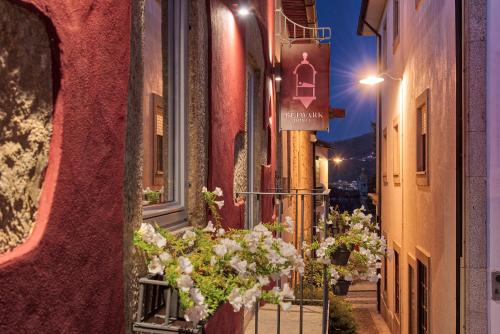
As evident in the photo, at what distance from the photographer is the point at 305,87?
997 cm

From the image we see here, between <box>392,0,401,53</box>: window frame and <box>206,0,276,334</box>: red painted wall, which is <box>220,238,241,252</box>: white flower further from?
<box>392,0,401,53</box>: window frame

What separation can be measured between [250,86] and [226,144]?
3.10 meters

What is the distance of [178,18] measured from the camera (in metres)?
4.32

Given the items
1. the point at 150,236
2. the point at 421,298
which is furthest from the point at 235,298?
the point at 421,298

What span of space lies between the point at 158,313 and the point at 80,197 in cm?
117

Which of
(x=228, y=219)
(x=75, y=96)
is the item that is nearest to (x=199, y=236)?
(x=75, y=96)

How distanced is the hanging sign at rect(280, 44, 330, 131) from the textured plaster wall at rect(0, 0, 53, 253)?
7.66m

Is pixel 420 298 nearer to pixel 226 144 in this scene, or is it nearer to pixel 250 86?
pixel 250 86

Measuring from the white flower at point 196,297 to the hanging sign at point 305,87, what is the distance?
7260 mm

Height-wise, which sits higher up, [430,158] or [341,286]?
[430,158]

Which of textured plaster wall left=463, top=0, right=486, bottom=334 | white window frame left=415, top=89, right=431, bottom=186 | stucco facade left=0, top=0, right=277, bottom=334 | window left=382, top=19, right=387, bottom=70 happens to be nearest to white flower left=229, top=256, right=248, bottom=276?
stucco facade left=0, top=0, right=277, bottom=334

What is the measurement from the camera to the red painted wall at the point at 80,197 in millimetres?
1960

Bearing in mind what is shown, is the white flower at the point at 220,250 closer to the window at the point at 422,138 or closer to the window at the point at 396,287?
the window at the point at 422,138

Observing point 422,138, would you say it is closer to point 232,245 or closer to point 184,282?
point 232,245
